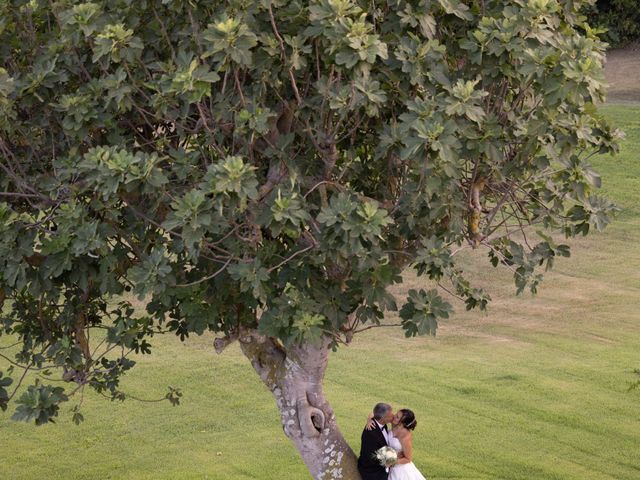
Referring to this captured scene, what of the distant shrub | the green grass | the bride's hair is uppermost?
the distant shrub

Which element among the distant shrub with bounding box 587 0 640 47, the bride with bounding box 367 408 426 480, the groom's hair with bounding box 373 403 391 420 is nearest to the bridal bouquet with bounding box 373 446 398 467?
the bride with bounding box 367 408 426 480

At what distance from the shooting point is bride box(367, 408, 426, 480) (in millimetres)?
12508

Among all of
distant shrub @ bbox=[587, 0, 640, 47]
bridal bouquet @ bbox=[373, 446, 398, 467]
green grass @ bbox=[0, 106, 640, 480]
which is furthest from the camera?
distant shrub @ bbox=[587, 0, 640, 47]

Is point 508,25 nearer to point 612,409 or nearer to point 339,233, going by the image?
point 339,233

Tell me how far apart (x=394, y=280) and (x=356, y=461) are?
311 cm

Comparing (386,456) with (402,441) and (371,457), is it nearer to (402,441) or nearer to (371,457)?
(371,457)

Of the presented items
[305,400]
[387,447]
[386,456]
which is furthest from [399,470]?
[305,400]

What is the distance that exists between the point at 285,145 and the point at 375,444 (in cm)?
409

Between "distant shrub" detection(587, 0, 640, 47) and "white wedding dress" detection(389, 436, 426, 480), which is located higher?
"distant shrub" detection(587, 0, 640, 47)

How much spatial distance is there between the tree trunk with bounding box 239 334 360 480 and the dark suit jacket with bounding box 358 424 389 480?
9.4 inches

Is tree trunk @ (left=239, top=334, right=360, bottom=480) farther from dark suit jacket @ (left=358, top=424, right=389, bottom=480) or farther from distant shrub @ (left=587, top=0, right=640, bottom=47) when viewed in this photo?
distant shrub @ (left=587, top=0, right=640, bottom=47)

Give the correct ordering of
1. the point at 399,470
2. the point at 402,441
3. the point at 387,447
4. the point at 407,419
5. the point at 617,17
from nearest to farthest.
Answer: the point at 387,447, the point at 407,419, the point at 402,441, the point at 399,470, the point at 617,17

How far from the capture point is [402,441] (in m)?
12.6

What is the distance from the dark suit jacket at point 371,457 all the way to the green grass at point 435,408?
3372 mm
